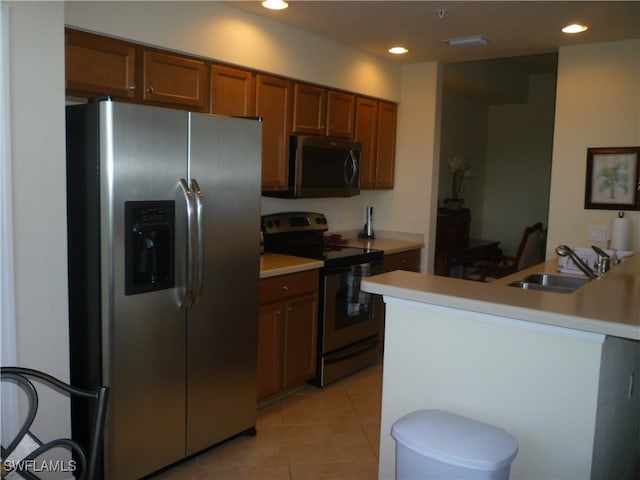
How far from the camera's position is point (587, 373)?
1.74 metres

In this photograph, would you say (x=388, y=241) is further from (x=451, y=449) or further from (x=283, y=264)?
(x=451, y=449)

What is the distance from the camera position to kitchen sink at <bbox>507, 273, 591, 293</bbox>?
303cm

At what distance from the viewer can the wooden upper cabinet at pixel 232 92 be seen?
3217 mm

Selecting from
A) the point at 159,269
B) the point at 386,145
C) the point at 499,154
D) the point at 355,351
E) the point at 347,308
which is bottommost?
the point at 355,351

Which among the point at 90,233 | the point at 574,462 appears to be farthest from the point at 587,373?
the point at 90,233

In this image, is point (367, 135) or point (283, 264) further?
point (367, 135)

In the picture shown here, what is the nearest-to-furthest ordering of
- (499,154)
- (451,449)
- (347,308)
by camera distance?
(451,449)
(347,308)
(499,154)

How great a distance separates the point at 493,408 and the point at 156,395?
1484mm

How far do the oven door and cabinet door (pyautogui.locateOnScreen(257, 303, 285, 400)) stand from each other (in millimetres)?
425

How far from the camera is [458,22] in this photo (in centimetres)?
343

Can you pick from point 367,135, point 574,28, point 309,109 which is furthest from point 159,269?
point 574,28

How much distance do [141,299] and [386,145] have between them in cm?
291

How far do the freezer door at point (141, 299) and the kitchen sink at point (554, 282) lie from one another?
6.12 ft

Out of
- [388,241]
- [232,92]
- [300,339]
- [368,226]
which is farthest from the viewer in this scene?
[368,226]
